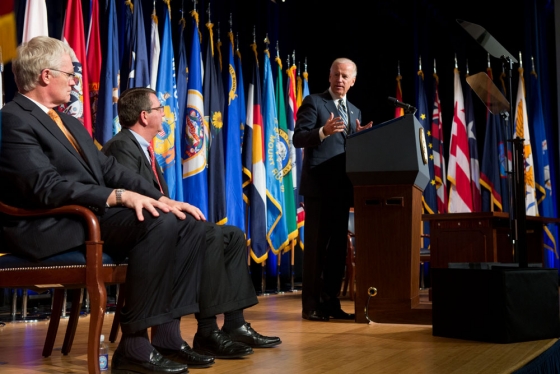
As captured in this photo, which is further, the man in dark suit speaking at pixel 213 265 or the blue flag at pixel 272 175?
the blue flag at pixel 272 175

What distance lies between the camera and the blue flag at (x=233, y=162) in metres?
5.50

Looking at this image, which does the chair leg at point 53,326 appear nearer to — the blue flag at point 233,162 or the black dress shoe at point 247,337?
the black dress shoe at point 247,337

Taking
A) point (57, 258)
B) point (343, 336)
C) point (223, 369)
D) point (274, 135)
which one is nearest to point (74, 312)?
point (57, 258)

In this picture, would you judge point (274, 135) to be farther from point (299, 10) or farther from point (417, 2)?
point (417, 2)

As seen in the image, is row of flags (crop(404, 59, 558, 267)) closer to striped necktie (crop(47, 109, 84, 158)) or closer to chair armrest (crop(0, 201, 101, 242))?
striped necktie (crop(47, 109, 84, 158))

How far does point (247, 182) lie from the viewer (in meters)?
5.82

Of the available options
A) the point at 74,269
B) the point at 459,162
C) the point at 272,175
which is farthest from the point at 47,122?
the point at 459,162

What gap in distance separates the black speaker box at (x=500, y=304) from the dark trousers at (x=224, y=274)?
90cm

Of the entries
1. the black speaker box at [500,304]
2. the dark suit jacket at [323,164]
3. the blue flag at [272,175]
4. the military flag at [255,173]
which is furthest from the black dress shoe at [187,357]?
the blue flag at [272,175]

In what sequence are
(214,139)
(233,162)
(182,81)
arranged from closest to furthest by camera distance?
(182,81) < (214,139) < (233,162)

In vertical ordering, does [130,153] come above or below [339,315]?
above

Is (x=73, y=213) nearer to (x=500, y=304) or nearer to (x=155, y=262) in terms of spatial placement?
(x=155, y=262)

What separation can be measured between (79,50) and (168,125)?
816 millimetres

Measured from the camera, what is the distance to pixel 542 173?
23.4 ft
